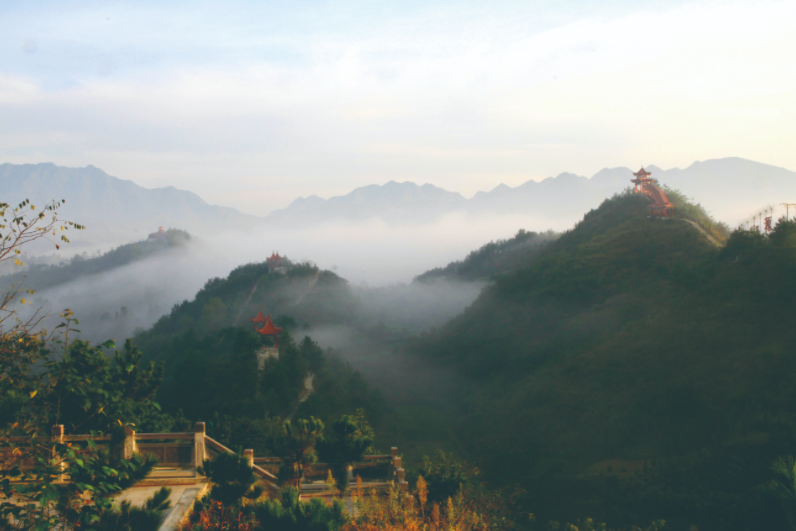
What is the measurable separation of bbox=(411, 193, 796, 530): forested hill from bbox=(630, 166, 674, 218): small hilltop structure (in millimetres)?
1508

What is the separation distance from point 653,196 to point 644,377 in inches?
1136

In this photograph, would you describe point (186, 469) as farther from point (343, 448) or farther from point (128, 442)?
point (343, 448)

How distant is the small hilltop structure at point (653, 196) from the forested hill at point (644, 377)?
1508 mm

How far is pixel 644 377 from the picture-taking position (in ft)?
113

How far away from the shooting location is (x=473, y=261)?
366 feet

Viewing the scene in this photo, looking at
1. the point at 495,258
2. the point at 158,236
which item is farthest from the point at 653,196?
the point at 158,236

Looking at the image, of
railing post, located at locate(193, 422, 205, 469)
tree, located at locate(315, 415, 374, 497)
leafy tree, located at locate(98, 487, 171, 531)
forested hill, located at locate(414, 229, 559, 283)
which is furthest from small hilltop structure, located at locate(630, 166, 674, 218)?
leafy tree, located at locate(98, 487, 171, 531)

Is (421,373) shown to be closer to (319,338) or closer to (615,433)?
(319,338)

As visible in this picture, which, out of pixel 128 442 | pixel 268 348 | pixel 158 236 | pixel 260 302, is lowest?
pixel 128 442

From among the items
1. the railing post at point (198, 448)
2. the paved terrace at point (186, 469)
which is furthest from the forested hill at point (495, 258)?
the railing post at point (198, 448)

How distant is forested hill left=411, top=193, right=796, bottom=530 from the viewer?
81.6ft

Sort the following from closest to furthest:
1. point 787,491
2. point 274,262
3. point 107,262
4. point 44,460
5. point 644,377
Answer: point 44,460, point 787,491, point 644,377, point 274,262, point 107,262

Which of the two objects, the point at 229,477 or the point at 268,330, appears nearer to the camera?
the point at 229,477

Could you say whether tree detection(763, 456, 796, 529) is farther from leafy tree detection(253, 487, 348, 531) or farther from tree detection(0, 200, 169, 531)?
tree detection(0, 200, 169, 531)
